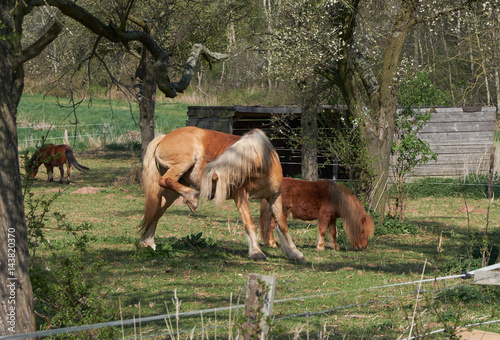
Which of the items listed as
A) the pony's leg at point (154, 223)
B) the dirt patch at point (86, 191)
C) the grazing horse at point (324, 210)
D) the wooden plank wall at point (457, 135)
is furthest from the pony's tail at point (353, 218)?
the wooden plank wall at point (457, 135)

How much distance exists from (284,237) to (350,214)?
6.12 ft

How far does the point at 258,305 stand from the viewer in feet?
10.8

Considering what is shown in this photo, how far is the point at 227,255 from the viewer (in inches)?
347

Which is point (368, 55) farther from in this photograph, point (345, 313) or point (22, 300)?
point (22, 300)

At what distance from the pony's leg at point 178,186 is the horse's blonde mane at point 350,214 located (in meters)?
3.19

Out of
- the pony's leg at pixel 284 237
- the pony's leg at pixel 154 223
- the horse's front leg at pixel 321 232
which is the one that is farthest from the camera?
the horse's front leg at pixel 321 232

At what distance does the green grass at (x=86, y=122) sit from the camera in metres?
32.1

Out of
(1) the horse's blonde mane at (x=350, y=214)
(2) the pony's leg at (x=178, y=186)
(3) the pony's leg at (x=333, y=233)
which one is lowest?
(3) the pony's leg at (x=333, y=233)

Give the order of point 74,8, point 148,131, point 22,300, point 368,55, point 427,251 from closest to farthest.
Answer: point 22,300 < point 74,8 < point 427,251 < point 368,55 < point 148,131

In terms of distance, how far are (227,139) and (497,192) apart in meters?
11.8

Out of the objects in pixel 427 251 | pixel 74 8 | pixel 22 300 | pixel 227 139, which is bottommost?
pixel 427 251

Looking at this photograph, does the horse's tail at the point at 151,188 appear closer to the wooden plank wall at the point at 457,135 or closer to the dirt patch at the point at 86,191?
the dirt patch at the point at 86,191

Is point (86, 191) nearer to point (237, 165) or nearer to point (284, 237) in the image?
point (284, 237)

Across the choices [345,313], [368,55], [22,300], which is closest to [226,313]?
[345,313]
